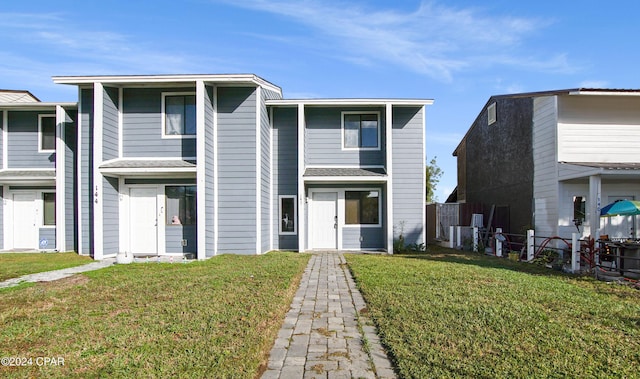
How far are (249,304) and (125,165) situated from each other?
7.84m

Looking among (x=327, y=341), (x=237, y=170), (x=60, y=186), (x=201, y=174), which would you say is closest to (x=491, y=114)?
(x=237, y=170)

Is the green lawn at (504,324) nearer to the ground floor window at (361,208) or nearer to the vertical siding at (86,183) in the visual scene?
the ground floor window at (361,208)

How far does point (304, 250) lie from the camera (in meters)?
13.5

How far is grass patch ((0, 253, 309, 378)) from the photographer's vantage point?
3.55 metres

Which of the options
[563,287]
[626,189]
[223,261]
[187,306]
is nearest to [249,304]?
[187,306]

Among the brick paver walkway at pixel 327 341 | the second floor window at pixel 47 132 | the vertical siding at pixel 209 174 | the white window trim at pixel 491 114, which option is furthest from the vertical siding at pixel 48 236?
the white window trim at pixel 491 114

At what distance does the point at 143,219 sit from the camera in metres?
12.5

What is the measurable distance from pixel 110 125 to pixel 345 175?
7.67 meters

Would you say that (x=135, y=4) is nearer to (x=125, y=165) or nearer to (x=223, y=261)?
(x=125, y=165)

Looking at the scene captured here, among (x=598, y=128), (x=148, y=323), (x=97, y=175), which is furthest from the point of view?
(x=598, y=128)

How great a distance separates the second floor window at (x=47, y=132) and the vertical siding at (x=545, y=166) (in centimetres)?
1701

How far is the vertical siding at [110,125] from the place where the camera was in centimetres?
1159

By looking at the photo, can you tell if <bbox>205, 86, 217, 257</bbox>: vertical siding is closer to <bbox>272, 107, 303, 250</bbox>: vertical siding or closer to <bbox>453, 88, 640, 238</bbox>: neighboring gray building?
<bbox>272, 107, 303, 250</bbox>: vertical siding

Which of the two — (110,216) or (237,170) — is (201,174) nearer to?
(237,170)
